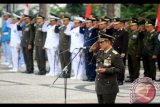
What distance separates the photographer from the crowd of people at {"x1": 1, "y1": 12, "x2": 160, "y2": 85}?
1447cm

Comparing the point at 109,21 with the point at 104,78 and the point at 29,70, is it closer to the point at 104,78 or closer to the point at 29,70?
the point at 29,70

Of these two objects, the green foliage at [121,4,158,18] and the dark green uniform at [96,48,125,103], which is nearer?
the dark green uniform at [96,48,125,103]

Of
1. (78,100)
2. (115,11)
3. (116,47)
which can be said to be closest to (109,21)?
(116,47)

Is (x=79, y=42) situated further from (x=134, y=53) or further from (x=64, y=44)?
(x=134, y=53)

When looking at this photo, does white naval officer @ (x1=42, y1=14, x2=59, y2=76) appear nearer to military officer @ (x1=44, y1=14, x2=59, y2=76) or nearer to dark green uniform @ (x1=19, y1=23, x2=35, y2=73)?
military officer @ (x1=44, y1=14, x2=59, y2=76)

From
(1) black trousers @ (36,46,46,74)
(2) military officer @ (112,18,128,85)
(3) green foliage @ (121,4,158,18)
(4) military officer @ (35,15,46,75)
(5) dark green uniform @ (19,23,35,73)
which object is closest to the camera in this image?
(2) military officer @ (112,18,128,85)

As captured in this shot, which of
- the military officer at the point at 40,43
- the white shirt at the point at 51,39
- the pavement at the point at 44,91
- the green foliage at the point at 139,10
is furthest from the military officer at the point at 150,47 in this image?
the green foliage at the point at 139,10

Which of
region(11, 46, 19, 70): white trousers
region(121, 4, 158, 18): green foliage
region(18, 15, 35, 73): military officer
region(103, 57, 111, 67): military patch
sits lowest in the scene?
region(11, 46, 19, 70): white trousers

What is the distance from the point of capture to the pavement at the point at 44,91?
10.9m

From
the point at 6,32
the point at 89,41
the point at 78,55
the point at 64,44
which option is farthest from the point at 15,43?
the point at 89,41

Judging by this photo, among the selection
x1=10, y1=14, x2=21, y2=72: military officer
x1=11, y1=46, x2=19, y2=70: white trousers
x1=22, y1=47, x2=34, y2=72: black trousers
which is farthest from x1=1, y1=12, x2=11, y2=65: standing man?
x1=22, y1=47, x2=34, y2=72: black trousers

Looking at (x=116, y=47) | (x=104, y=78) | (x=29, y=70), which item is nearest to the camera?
(x=104, y=78)

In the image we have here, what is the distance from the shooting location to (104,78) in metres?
7.61

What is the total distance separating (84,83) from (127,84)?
1.24 metres
